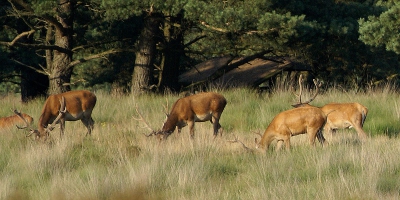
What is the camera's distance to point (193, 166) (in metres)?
9.55

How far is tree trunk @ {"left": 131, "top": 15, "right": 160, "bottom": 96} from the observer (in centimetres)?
2038

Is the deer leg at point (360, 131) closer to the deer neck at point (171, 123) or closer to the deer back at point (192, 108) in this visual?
the deer back at point (192, 108)

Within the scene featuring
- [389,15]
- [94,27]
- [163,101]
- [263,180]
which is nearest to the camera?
[263,180]

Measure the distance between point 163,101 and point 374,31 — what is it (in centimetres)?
475

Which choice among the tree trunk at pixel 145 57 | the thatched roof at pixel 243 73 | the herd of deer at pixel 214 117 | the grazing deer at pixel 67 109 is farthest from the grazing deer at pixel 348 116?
the thatched roof at pixel 243 73

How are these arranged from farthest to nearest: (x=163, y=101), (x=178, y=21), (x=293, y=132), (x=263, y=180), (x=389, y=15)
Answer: (x=178, y=21) < (x=163, y=101) < (x=389, y=15) < (x=293, y=132) < (x=263, y=180)

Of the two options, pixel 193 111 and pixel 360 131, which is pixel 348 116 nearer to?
pixel 360 131

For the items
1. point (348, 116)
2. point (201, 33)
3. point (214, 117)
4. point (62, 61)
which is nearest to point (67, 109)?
point (214, 117)

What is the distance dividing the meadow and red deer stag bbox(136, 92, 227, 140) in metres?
0.20

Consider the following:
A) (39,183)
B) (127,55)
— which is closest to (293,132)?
(39,183)

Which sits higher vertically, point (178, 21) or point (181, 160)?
point (178, 21)

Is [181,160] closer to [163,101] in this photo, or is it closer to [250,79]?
[163,101]

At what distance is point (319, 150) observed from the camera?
1045 cm

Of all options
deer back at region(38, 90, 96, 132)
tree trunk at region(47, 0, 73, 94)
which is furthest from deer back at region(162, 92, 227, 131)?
tree trunk at region(47, 0, 73, 94)
